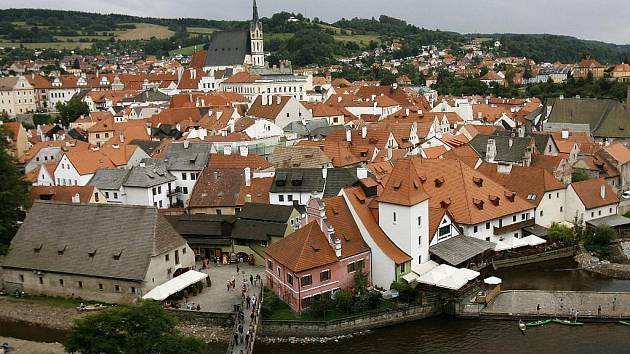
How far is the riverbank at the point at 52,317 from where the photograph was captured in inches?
1412

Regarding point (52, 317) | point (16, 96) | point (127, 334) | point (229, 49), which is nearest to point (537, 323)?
point (127, 334)

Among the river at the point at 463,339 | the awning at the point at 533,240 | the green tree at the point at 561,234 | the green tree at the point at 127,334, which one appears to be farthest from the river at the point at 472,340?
the green tree at the point at 561,234

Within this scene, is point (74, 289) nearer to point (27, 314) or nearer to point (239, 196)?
point (27, 314)

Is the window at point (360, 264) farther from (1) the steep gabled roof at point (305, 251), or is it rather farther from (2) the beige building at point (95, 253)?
(2) the beige building at point (95, 253)

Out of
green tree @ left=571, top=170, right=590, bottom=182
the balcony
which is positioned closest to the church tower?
green tree @ left=571, top=170, right=590, bottom=182

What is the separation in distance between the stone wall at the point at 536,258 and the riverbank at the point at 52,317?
785 inches

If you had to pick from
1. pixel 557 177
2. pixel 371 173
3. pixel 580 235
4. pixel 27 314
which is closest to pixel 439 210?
pixel 371 173

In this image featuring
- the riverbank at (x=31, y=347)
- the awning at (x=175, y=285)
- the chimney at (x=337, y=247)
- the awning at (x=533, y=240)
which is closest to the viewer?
the riverbank at (x=31, y=347)

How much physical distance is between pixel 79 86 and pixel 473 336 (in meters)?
134

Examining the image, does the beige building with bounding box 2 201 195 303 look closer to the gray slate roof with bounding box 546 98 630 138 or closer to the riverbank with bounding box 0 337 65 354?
the riverbank with bounding box 0 337 65 354

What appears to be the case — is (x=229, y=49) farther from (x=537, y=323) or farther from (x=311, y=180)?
(x=537, y=323)

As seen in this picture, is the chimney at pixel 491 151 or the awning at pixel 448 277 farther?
the chimney at pixel 491 151

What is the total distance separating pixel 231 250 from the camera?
1815 inches

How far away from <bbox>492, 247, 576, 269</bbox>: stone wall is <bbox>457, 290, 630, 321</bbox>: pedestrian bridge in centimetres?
638
